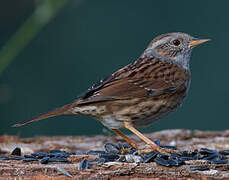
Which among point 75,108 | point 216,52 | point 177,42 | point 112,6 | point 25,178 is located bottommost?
point 25,178

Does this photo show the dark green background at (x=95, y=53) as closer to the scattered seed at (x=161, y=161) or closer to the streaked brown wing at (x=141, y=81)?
the streaked brown wing at (x=141, y=81)

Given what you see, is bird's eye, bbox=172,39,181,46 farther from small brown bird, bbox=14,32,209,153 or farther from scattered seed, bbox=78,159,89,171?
scattered seed, bbox=78,159,89,171

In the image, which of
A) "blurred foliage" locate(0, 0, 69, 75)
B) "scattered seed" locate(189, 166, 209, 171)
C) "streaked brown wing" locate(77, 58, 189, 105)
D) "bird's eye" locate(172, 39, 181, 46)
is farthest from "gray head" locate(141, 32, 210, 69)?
"scattered seed" locate(189, 166, 209, 171)

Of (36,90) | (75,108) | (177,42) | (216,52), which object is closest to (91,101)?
(75,108)

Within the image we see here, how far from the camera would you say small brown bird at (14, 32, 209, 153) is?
531cm

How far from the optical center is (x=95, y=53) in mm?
11031

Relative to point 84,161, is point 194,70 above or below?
above

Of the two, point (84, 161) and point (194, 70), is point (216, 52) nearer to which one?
point (194, 70)

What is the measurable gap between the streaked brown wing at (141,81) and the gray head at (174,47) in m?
0.16

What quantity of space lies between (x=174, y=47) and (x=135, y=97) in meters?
1.16

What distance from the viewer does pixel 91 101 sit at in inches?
206

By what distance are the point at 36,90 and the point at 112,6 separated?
2.34 m

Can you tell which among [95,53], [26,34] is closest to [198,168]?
[26,34]

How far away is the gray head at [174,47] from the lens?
627cm
